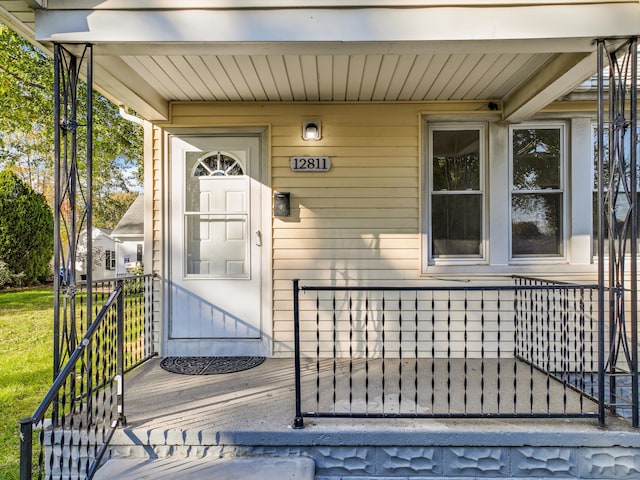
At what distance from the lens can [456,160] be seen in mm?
4043

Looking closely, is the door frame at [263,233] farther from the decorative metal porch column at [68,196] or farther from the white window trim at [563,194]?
the white window trim at [563,194]

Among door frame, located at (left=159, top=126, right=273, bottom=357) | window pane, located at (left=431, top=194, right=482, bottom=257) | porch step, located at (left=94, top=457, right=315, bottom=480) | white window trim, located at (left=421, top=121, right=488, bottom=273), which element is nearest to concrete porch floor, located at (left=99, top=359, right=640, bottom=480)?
porch step, located at (left=94, top=457, right=315, bottom=480)

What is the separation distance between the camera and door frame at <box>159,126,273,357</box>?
398 centimetres

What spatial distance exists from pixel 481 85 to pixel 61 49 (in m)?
3.24

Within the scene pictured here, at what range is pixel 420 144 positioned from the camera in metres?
3.92

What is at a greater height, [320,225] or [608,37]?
[608,37]

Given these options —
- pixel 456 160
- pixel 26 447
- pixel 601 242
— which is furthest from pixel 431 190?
pixel 26 447

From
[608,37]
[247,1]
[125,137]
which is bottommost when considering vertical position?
[608,37]

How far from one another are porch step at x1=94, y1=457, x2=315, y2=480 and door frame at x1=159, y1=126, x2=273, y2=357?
5.42 feet

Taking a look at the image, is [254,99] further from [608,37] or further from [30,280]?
[30,280]

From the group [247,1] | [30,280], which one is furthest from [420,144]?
[30,280]

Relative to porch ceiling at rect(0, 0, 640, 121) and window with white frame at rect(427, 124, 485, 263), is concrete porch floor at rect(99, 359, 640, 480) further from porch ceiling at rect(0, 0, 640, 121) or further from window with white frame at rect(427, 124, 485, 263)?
porch ceiling at rect(0, 0, 640, 121)

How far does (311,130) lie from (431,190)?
1.36m

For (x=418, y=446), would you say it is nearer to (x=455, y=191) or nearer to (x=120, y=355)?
(x=120, y=355)
